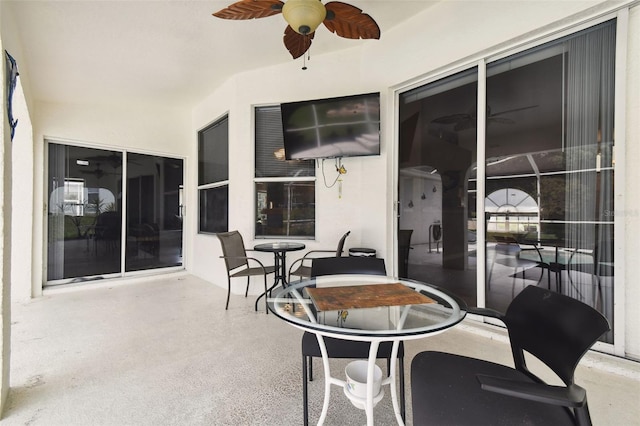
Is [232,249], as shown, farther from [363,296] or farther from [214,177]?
[363,296]

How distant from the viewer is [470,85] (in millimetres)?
2783

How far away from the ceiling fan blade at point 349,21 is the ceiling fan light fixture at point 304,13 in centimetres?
19

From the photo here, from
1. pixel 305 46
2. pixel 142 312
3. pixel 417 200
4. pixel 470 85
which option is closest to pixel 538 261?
pixel 417 200

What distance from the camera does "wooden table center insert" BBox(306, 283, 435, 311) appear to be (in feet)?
4.45

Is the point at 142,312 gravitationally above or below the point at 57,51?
below

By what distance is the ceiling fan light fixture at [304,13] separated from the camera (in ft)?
5.36

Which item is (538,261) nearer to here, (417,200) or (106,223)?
(417,200)

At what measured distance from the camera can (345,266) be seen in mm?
1986

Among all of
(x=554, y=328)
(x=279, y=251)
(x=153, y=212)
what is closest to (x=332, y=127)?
(x=279, y=251)

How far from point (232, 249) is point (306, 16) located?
271 centimetres

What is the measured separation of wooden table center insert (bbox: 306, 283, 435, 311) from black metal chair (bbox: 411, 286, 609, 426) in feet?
0.89

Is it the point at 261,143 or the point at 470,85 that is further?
the point at 261,143

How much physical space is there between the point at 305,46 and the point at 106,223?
4556 mm

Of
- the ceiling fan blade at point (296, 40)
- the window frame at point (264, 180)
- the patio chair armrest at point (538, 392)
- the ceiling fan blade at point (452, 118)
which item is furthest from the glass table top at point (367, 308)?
the window frame at point (264, 180)
